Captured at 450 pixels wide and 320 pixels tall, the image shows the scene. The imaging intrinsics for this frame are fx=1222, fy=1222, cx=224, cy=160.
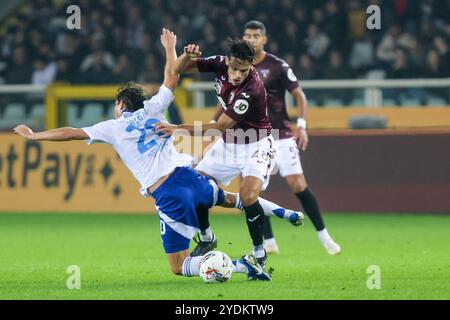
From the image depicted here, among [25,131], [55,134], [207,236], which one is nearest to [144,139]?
[55,134]

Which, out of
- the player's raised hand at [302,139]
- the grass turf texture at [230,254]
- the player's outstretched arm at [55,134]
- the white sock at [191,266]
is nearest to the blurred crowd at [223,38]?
the grass turf texture at [230,254]

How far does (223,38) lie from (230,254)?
847 cm

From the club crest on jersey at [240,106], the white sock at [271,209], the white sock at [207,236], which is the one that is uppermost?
the club crest on jersey at [240,106]

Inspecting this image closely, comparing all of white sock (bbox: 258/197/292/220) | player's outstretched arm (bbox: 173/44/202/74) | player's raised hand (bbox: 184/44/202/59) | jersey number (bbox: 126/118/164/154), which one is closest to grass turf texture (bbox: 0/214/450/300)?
white sock (bbox: 258/197/292/220)

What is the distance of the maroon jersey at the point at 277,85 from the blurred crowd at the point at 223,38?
6.00 meters

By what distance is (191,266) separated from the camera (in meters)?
9.43

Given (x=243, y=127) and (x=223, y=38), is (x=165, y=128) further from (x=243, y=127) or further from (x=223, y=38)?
(x=223, y=38)

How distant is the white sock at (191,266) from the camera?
30.9 ft

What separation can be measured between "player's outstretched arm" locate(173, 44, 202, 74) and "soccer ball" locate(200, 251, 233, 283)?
1639 millimetres

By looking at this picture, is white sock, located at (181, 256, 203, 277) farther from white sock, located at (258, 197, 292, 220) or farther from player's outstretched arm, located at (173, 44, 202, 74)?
player's outstretched arm, located at (173, 44, 202, 74)

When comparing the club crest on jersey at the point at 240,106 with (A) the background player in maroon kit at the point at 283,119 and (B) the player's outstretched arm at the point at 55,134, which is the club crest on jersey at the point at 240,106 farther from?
(A) the background player in maroon kit at the point at 283,119

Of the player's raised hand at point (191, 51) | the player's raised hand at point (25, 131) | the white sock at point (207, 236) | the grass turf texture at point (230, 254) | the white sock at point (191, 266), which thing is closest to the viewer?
the grass turf texture at point (230, 254)

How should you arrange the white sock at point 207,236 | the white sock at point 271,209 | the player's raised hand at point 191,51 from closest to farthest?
the player's raised hand at point 191,51 → the white sock at point 207,236 → the white sock at point 271,209
